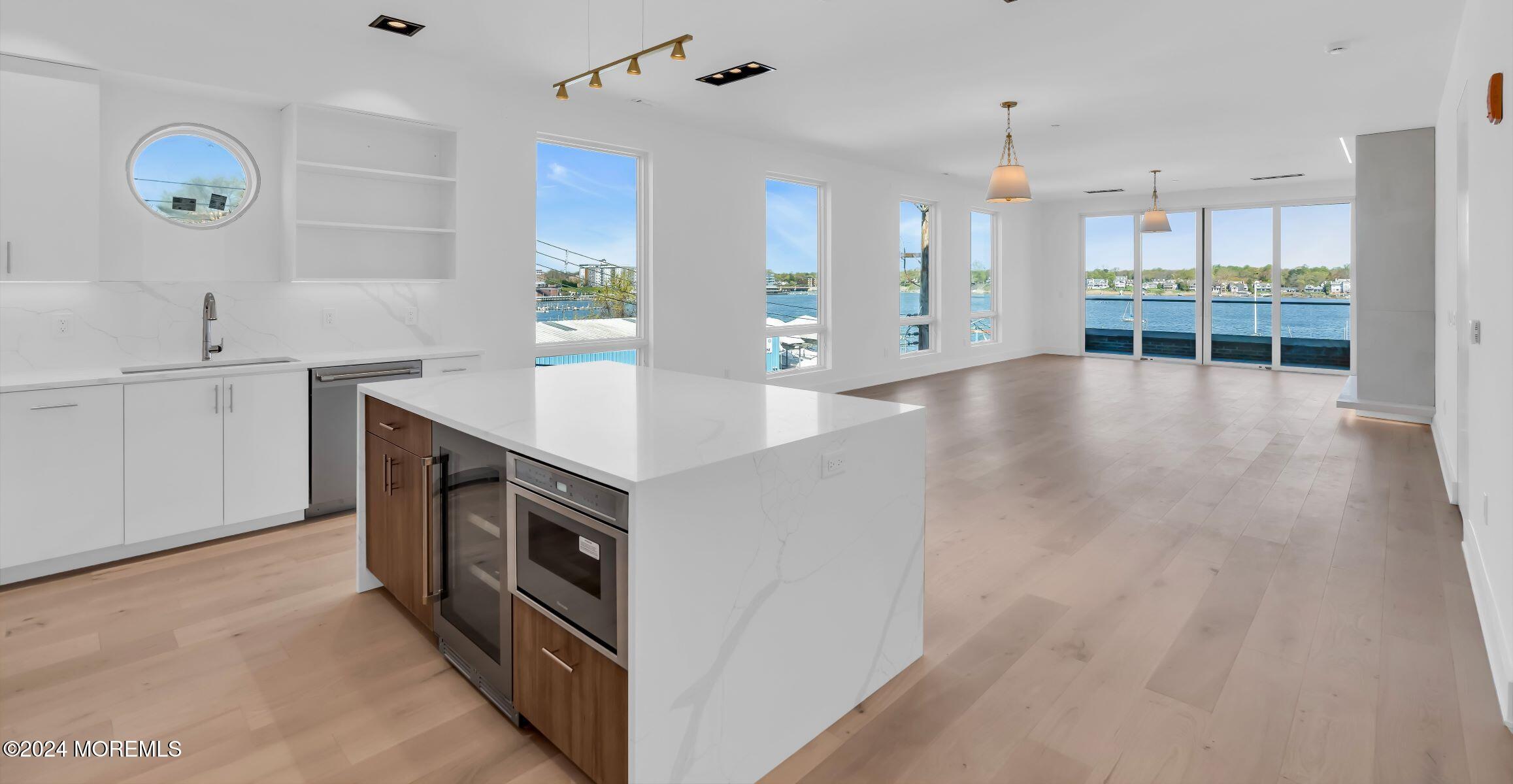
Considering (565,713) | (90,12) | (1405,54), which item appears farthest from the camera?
(1405,54)

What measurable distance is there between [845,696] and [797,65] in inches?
159

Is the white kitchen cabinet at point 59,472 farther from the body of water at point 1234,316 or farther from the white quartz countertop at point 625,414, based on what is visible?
the body of water at point 1234,316

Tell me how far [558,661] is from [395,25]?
3795mm

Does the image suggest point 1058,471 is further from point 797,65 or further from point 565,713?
point 565,713

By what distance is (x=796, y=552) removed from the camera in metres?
1.87

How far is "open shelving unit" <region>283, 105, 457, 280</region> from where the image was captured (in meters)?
4.13

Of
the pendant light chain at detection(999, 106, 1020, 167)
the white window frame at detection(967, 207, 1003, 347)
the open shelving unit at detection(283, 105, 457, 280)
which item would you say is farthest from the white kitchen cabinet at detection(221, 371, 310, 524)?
the white window frame at detection(967, 207, 1003, 347)

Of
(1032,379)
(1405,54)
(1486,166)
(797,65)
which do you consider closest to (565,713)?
(1486,166)

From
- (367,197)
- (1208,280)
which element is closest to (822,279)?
(367,197)

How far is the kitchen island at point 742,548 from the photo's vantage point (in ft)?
5.10

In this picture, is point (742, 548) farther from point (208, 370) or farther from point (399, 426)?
point (208, 370)

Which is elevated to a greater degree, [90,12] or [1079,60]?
[1079,60]

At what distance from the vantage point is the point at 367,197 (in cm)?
446

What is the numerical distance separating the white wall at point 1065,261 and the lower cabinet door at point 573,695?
11.6 meters
